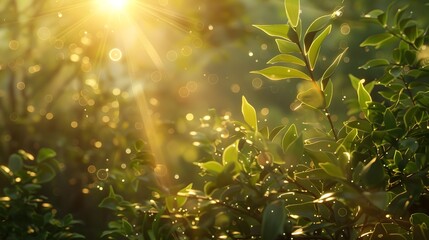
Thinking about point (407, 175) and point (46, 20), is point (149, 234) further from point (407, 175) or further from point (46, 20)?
point (46, 20)

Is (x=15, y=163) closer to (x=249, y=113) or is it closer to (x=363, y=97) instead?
(x=249, y=113)

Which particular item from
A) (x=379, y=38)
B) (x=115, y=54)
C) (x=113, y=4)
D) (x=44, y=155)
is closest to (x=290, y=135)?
(x=379, y=38)

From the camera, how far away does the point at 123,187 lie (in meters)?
2.39

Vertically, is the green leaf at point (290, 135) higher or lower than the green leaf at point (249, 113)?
lower

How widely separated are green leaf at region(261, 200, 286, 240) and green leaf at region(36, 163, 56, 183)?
1.59 metres

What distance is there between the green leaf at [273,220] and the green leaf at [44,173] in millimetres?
1592

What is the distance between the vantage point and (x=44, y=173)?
8.64 feet

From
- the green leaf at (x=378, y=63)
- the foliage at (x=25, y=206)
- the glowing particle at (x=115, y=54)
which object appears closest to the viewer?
the green leaf at (x=378, y=63)

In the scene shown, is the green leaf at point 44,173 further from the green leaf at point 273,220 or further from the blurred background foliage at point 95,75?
the blurred background foliage at point 95,75

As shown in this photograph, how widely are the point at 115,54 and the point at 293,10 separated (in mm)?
5138

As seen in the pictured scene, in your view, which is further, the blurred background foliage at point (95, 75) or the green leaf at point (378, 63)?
the blurred background foliage at point (95, 75)

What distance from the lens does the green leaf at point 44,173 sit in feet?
8.58

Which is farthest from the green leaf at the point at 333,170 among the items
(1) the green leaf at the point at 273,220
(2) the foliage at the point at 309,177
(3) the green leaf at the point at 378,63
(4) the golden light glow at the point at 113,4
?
(4) the golden light glow at the point at 113,4

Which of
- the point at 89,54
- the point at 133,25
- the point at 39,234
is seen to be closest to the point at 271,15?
the point at 133,25
